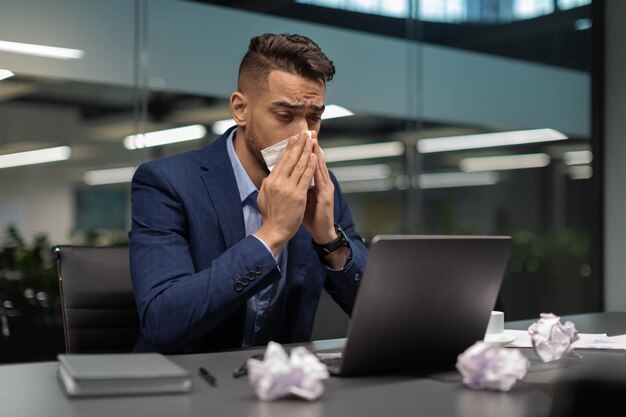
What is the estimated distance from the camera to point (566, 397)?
1.79 ft

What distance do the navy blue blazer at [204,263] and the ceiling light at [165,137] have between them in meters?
1.71

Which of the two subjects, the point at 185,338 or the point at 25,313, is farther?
the point at 25,313

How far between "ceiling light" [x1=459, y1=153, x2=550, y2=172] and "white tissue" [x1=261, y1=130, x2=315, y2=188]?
305 centimetres

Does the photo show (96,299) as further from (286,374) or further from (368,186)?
(368,186)

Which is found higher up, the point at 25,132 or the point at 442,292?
the point at 25,132

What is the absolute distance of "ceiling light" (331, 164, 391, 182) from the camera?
438 centimetres

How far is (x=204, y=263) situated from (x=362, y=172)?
2602 mm

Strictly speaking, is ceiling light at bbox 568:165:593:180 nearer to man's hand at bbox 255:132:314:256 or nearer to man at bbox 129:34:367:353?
man at bbox 129:34:367:353

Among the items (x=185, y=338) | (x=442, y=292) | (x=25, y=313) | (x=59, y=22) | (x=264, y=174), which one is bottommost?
(x=25, y=313)

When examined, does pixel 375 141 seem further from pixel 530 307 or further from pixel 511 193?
pixel 530 307

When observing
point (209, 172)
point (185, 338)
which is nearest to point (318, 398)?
point (185, 338)

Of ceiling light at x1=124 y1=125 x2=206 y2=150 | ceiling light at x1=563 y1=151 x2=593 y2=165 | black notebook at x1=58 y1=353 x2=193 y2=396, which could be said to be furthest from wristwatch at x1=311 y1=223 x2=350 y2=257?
ceiling light at x1=563 y1=151 x2=593 y2=165

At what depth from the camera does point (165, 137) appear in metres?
3.86

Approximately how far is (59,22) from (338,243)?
2.21 metres
